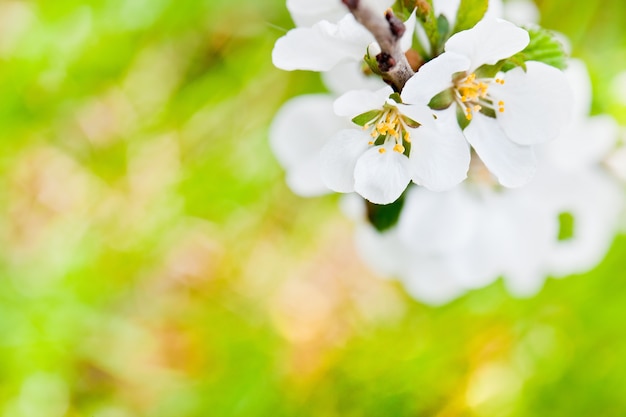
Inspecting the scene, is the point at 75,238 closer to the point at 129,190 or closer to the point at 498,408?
the point at 129,190

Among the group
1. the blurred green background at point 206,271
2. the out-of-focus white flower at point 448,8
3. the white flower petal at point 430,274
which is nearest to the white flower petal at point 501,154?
the out-of-focus white flower at point 448,8

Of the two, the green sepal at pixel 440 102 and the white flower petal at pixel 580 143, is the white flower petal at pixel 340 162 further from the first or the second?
the white flower petal at pixel 580 143

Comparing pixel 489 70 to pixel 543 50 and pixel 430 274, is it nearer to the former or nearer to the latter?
pixel 543 50

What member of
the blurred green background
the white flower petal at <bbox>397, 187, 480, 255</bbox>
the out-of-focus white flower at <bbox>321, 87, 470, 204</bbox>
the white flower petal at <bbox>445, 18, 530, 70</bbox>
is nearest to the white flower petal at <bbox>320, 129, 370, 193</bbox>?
the out-of-focus white flower at <bbox>321, 87, 470, 204</bbox>

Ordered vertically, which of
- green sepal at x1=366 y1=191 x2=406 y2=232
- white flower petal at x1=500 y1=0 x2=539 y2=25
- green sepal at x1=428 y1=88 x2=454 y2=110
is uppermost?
green sepal at x1=428 y1=88 x2=454 y2=110

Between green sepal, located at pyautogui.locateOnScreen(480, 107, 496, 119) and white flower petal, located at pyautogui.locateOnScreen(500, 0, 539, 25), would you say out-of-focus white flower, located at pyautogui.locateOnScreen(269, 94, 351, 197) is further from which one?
white flower petal, located at pyautogui.locateOnScreen(500, 0, 539, 25)

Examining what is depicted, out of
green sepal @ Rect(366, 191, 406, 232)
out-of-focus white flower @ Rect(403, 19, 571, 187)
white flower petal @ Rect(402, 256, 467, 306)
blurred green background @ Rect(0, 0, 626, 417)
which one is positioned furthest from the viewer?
blurred green background @ Rect(0, 0, 626, 417)

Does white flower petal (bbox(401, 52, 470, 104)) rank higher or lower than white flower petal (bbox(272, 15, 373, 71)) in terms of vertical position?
lower

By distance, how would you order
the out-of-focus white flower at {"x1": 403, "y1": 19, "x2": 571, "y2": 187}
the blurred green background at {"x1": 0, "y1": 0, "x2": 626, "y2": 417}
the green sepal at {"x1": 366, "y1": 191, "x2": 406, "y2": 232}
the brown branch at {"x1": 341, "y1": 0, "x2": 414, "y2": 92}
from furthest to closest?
the blurred green background at {"x1": 0, "y1": 0, "x2": 626, "y2": 417} → the green sepal at {"x1": 366, "y1": 191, "x2": 406, "y2": 232} → the out-of-focus white flower at {"x1": 403, "y1": 19, "x2": 571, "y2": 187} → the brown branch at {"x1": 341, "y1": 0, "x2": 414, "y2": 92}
